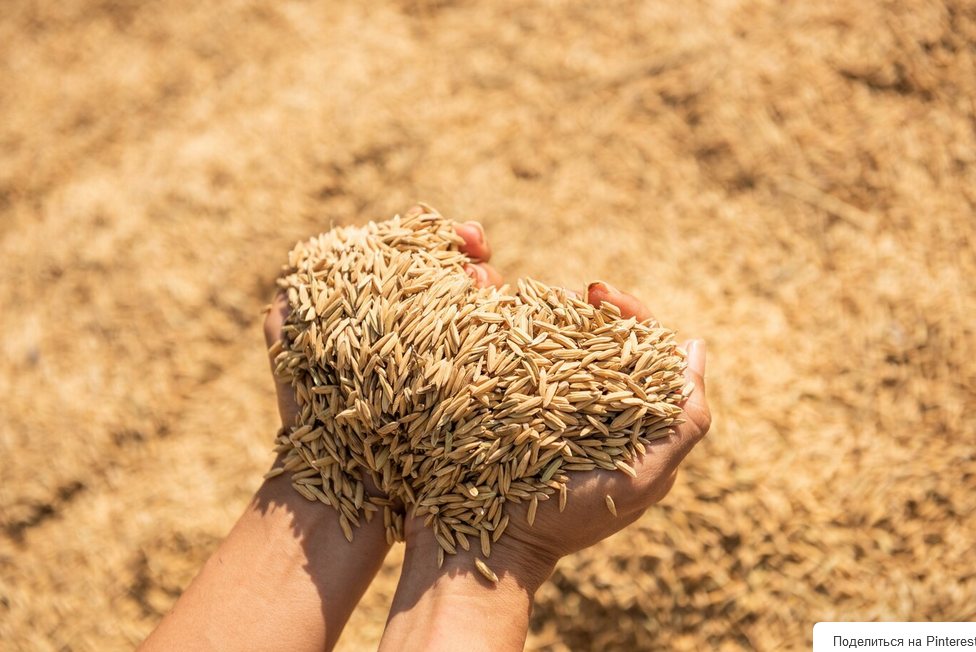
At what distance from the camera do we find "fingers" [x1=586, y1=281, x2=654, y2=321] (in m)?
1.56

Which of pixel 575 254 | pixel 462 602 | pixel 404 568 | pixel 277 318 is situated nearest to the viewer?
pixel 462 602

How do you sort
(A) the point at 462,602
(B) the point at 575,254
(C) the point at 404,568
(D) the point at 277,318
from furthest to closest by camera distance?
1. (B) the point at 575,254
2. (D) the point at 277,318
3. (C) the point at 404,568
4. (A) the point at 462,602

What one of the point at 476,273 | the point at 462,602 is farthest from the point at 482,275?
the point at 462,602

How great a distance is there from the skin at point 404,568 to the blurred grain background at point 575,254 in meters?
0.63

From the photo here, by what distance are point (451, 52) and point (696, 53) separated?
0.99 m

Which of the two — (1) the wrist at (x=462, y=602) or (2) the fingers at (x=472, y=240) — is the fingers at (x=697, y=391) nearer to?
(1) the wrist at (x=462, y=602)

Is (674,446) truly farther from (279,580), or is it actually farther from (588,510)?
(279,580)

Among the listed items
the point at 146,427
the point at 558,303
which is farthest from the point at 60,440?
the point at 558,303

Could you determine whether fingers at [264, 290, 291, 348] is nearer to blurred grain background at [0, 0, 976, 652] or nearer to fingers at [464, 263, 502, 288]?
fingers at [464, 263, 502, 288]

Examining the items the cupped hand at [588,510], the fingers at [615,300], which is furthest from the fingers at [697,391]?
the fingers at [615,300]

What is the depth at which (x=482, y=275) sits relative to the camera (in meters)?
1.74

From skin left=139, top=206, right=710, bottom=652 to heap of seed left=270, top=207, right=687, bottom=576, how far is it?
43 millimetres

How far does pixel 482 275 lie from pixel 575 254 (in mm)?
841

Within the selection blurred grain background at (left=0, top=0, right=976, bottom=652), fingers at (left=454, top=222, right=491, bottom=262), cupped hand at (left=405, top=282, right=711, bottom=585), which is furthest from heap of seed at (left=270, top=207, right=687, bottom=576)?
blurred grain background at (left=0, top=0, right=976, bottom=652)
